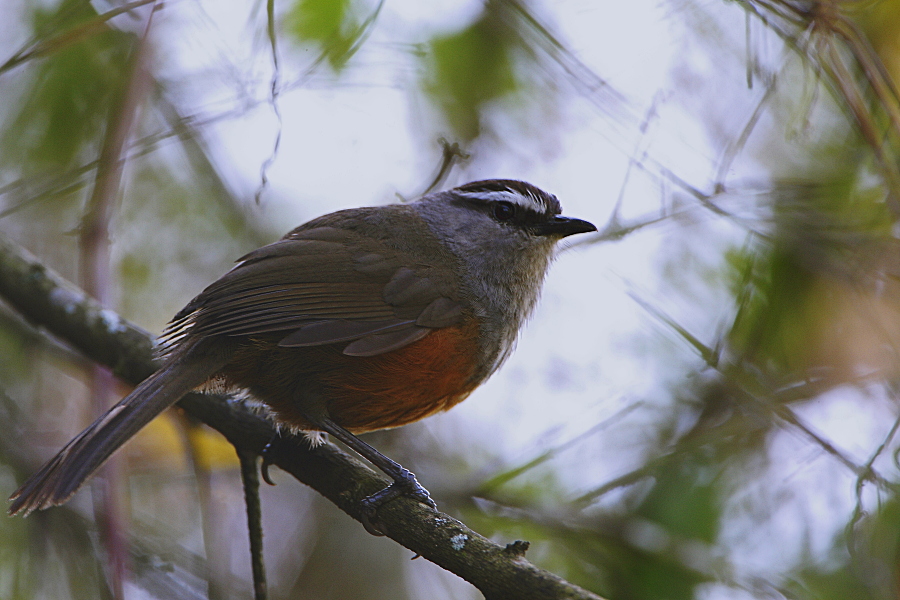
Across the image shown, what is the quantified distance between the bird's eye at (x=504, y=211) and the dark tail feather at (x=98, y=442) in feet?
5.65

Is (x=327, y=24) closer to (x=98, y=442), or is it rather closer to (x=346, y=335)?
(x=346, y=335)

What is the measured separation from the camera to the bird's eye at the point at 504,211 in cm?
399

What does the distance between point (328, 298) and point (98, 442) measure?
3.55 feet

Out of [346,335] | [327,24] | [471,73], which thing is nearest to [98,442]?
[346,335]

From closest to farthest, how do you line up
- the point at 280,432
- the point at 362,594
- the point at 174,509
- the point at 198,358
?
the point at 198,358 < the point at 280,432 < the point at 362,594 < the point at 174,509

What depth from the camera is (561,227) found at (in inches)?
153

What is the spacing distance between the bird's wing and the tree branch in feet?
1.57

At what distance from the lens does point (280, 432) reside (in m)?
3.57

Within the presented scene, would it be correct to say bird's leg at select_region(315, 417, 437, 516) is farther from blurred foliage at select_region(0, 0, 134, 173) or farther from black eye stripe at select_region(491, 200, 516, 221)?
blurred foliage at select_region(0, 0, 134, 173)

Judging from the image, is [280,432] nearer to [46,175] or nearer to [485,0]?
[46,175]

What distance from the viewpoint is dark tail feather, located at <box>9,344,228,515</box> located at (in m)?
2.83

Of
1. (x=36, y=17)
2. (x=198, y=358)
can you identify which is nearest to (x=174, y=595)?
(x=198, y=358)

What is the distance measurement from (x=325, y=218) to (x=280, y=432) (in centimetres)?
110

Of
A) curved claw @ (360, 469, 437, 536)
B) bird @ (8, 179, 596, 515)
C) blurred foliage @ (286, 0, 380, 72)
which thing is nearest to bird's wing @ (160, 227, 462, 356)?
bird @ (8, 179, 596, 515)
